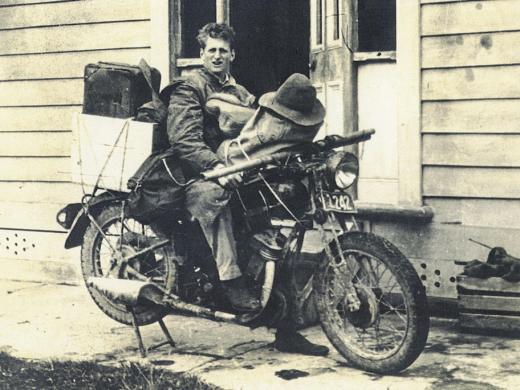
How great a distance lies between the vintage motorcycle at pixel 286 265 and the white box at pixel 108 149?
0.15 m

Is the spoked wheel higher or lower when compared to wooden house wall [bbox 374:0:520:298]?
lower

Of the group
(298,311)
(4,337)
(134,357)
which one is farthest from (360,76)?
(4,337)

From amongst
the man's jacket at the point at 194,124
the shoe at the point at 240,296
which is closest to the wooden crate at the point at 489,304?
the shoe at the point at 240,296

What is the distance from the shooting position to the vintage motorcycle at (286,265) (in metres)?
4.00

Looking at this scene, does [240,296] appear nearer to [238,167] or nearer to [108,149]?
[238,167]

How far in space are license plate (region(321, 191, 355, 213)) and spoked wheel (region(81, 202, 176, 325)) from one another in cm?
108

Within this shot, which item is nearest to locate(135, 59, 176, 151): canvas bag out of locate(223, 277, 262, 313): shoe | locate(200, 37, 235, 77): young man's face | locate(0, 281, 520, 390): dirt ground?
locate(200, 37, 235, 77): young man's face

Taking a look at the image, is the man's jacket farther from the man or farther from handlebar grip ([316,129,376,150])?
handlebar grip ([316,129,376,150])

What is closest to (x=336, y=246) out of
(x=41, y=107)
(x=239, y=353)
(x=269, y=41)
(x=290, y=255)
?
(x=290, y=255)

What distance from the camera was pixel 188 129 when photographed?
4.47 meters

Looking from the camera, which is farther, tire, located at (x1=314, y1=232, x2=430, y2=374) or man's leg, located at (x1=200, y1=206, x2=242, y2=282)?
man's leg, located at (x1=200, y1=206, x2=242, y2=282)

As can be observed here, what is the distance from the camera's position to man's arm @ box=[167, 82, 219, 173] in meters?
4.41

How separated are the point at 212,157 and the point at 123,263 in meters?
0.94

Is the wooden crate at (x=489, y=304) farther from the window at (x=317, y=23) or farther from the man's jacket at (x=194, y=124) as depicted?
the window at (x=317, y=23)
